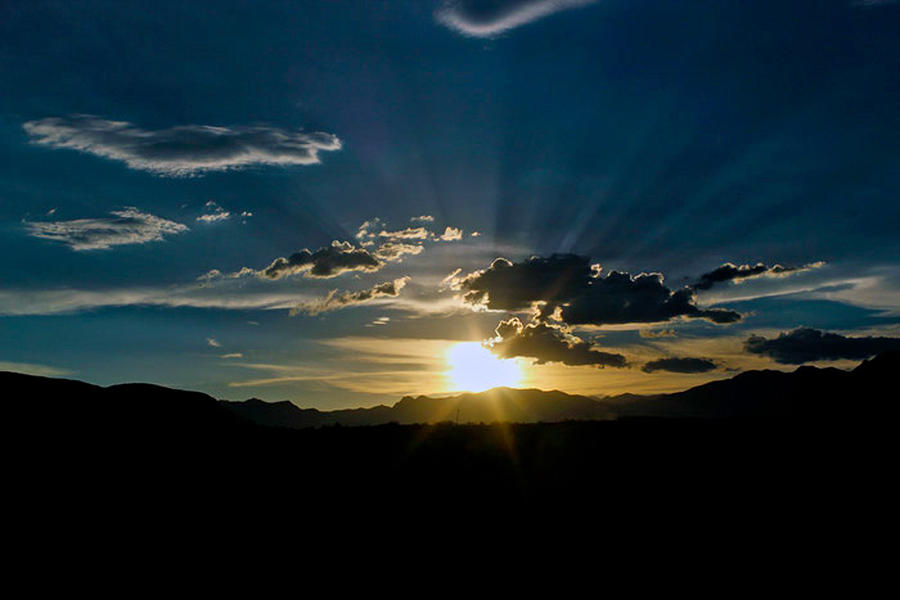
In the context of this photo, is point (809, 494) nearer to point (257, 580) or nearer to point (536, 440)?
point (536, 440)

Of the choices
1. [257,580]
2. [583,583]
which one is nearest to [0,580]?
[257,580]

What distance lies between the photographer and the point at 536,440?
176 ft

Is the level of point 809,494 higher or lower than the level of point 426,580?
higher

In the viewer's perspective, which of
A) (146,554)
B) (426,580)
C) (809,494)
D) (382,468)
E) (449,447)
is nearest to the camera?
(426,580)

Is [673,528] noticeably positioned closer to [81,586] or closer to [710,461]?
[710,461]

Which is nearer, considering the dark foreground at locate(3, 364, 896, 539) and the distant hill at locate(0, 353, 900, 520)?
the dark foreground at locate(3, 364, 896, 539)

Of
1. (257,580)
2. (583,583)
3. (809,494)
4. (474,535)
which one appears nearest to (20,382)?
(257,580)

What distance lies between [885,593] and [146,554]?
3706cm

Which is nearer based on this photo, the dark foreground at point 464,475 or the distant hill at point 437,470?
the dark foreground at point 464,475

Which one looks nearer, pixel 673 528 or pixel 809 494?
pixel 673 528

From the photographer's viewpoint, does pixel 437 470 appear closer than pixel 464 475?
No

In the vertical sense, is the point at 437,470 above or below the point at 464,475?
above

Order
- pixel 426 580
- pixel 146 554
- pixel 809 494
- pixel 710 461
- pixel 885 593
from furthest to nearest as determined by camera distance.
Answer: pixel 710 461, pixel 809 494, pixel 146 554, pixel 426 580, pixel 885 593

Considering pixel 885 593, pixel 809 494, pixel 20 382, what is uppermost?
pixel 20 382
